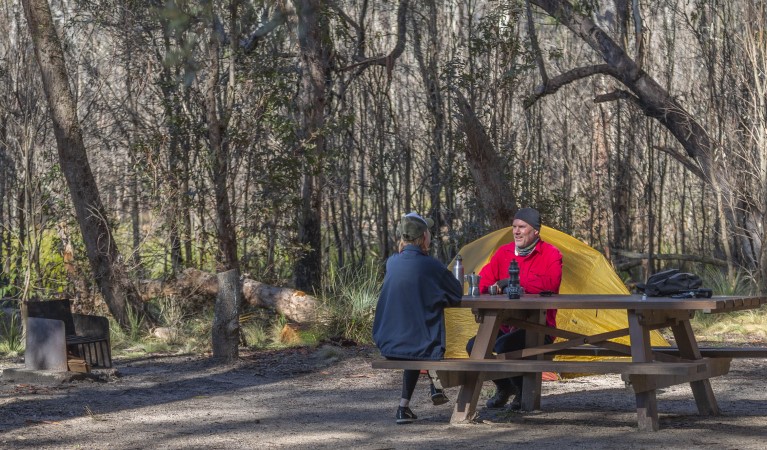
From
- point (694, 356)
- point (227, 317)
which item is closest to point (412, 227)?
point (694, 356)

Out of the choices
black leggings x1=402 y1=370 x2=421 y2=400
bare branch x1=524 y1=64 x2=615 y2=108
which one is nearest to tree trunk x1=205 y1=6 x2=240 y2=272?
bare branch x1=524 y1=64 x2=615 y2=108

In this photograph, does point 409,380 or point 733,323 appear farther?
point 733,323

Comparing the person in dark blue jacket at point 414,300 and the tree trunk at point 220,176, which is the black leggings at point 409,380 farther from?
the tree trunk at point 220,176

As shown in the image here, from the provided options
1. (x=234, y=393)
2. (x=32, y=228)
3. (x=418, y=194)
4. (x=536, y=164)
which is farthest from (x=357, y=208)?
(x=234, y=393)

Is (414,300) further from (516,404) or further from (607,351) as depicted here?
(607,351)

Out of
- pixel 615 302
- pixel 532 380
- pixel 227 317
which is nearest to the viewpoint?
pixel 615 302

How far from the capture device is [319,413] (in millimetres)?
8102

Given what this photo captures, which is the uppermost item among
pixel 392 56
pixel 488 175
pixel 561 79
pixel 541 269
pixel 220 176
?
pixel 392 56

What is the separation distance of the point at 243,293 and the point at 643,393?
754cm

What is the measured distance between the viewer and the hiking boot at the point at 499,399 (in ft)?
Result: 26.3

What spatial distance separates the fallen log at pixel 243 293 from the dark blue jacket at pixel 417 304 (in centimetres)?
581

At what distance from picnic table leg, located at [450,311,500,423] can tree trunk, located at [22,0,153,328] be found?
22.6 ft

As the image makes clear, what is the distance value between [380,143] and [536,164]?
2.57 meters

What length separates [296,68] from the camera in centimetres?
1449
